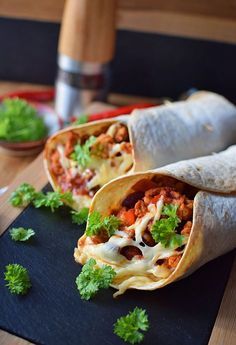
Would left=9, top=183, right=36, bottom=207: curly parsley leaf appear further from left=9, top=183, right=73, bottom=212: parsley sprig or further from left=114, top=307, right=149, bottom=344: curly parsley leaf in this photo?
left=114, top=307, right=149, bottom=344: curly parsley leaf

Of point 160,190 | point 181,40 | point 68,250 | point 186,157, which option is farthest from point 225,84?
point 68,250

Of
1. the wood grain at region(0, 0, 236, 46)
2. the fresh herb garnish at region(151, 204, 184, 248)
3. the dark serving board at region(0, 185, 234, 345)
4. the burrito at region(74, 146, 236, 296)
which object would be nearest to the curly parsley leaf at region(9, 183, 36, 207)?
the dark serving board at region(0, 185, 234, 345)

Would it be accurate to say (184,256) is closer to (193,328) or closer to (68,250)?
(193,328)

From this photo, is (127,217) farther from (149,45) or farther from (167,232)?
(149,45)

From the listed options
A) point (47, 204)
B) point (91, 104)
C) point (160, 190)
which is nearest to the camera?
point (160, 190)

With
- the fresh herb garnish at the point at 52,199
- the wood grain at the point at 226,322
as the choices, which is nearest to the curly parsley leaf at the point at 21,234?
the fresh herb garnish at the point at 52,199

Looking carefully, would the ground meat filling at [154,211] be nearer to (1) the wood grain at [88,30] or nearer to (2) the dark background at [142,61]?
(1) the wood grain at [88,30]
